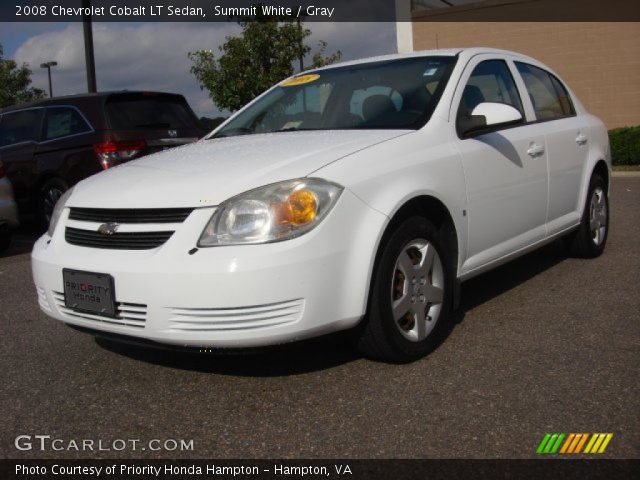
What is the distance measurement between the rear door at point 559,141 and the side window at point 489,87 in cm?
24

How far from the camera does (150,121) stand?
809 cm

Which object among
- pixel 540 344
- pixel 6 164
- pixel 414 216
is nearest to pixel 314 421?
pixel 414 216

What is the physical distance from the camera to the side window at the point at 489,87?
13.5ft

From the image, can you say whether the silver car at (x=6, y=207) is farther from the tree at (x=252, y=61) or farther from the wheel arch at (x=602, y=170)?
the tree at (x=252, y=61)

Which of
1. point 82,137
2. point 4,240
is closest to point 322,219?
point 4,240

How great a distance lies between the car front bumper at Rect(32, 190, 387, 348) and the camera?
2.86 metres

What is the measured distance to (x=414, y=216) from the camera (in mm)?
3443

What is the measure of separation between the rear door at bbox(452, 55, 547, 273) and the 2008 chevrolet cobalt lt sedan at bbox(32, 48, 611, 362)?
0.01m

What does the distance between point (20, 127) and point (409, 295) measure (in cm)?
702

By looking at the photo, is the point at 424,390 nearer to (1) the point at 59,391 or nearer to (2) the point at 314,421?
(2) the point at 314,421

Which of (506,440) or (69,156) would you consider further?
(69,156)

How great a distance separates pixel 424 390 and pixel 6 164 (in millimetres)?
7024

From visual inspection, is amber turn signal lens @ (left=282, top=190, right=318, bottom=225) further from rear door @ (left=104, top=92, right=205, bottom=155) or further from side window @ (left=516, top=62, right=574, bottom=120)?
rear door @ (left=104, top=92, right=205, bottom=155)

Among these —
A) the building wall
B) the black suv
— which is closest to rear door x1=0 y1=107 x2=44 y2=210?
the black suv
